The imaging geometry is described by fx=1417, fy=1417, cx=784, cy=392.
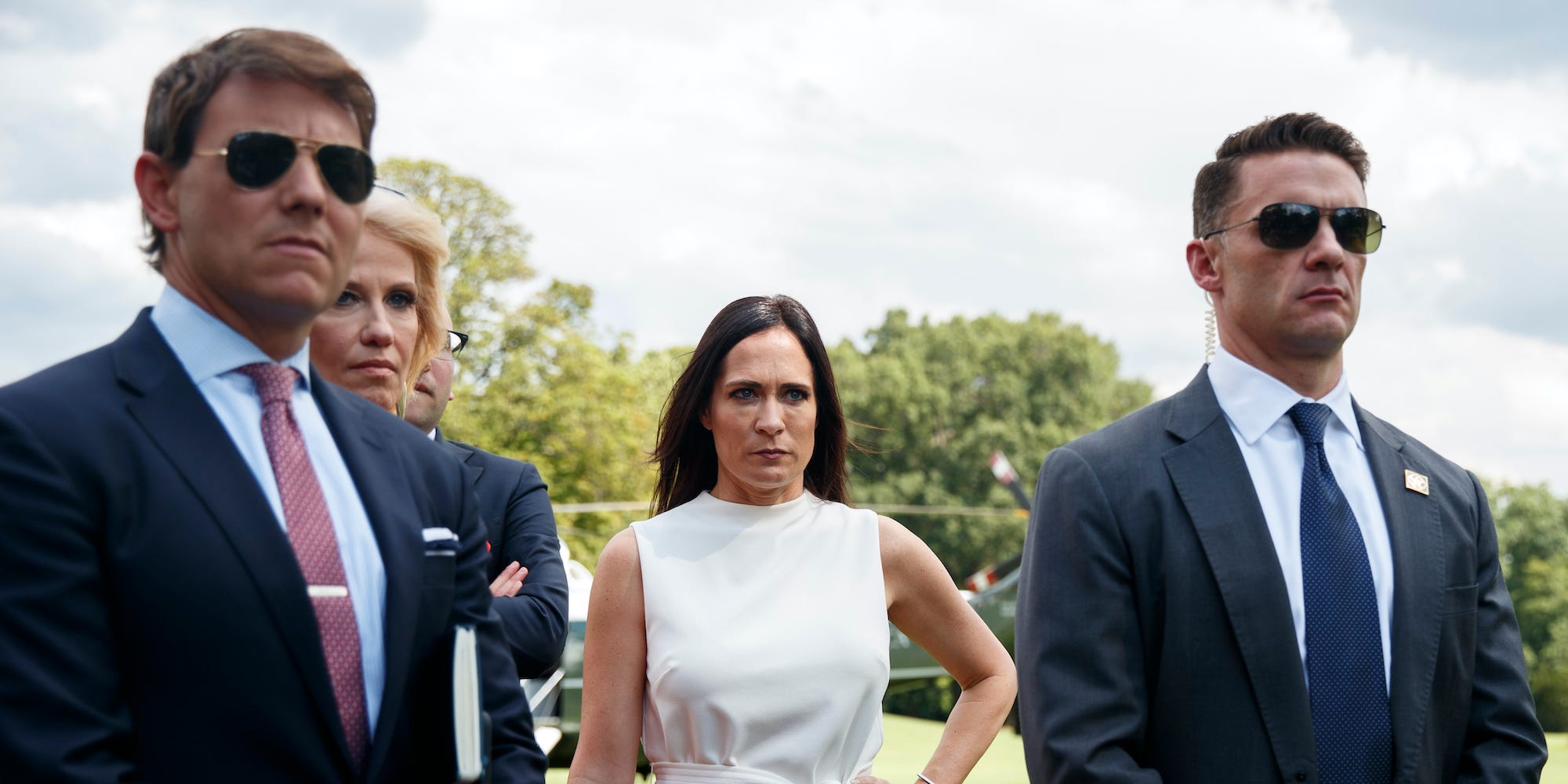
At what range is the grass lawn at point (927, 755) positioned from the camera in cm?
2045

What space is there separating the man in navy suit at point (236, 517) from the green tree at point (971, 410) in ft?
156

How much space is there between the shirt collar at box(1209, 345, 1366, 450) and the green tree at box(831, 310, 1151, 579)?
46.2 meters

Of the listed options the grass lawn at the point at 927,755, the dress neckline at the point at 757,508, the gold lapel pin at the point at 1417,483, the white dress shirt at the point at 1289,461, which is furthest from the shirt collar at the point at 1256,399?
the grass lawn at the point at 927,755

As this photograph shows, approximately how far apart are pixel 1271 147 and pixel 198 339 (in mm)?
2581

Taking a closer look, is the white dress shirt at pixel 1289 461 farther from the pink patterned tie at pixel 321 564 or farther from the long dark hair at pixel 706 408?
the pink patterned tie at pixel 321 564

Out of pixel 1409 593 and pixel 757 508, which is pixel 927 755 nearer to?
pixel 757 508

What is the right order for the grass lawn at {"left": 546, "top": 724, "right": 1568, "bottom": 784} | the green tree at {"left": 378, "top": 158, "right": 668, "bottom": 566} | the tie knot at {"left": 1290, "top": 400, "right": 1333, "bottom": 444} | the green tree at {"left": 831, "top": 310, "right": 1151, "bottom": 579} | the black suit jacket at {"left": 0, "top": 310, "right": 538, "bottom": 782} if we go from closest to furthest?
the black suit jacket at {"left": 0, "top": 310, "right": 538, "bottom": 782}, the tie knot at {"left": 1290, "top": 400, "right": 1333, "bottom": 444}, the grass lawn at {"left": 546, "top": 724, "right": 1568, "bottom": 784}, the green tree at {"left": 378, "top": 158, "right": 668, "bottom": 566}, the green tree at {"left": 831, "top": 310, "right": 1151, "bottom": 579}

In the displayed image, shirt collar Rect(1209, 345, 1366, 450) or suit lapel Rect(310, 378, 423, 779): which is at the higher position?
shirt collar Rect(1209, 345, 1366, 450)

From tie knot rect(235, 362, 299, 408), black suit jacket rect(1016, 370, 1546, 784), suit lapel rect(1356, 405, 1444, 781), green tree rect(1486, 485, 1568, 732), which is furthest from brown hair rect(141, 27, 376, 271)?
green tree rect(1486, 485, 1568, 732)

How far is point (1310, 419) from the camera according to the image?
3.43 meters

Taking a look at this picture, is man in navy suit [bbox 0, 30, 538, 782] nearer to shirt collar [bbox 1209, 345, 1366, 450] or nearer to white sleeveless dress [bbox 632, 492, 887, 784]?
white sleeveless dress [bbox 632, 492, 887, 784]

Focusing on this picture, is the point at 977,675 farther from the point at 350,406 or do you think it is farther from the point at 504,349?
the point at 504,349

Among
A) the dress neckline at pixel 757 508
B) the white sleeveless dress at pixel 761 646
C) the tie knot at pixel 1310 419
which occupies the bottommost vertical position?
the white sleeveless dress at pixel 761 646

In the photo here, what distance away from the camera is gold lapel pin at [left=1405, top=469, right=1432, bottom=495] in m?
3.44
